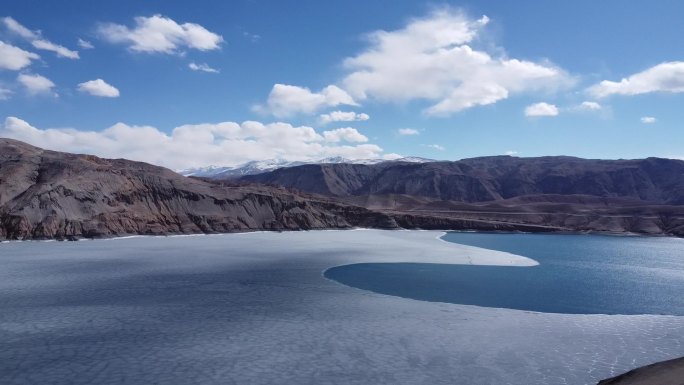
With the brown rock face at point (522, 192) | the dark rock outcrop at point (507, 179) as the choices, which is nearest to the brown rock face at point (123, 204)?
the brown rock face at point (522, 192)

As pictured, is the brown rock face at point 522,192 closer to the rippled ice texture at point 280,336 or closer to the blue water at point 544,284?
the blue water at point 544,284

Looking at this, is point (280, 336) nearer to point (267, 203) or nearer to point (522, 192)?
point (267, 203)

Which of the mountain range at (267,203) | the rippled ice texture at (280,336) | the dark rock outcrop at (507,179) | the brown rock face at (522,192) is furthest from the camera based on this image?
the dark rock outcrop at (507,179)

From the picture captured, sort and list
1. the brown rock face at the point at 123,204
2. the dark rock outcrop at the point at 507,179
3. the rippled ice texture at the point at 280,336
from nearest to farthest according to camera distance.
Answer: the rippled ice texture at the point at 280,336 → the brown rock face at the point at 123,204 → the dark rock outcrop at the point at 507,179

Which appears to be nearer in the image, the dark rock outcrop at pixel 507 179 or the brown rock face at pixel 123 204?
the brown rock face at pixel 123 204

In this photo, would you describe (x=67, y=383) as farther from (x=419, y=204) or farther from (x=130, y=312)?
(x=419, y=204)

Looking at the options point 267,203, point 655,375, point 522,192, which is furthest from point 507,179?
point 655,375

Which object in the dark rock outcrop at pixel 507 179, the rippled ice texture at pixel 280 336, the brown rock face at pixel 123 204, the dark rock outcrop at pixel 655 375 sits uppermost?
the dark rock outcrop at pixel 507 179
